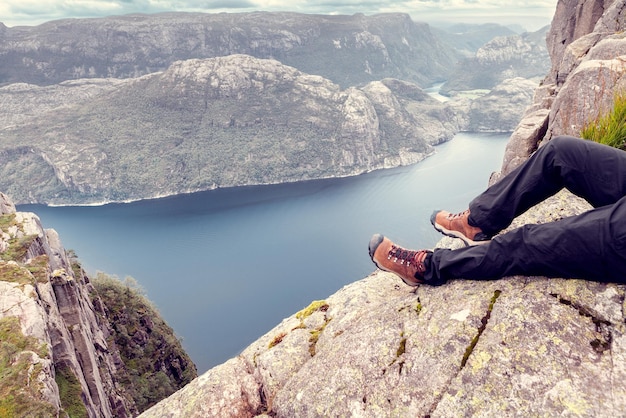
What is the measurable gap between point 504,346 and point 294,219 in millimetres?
151394

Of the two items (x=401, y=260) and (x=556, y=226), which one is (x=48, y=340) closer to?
(x=401, y=260)

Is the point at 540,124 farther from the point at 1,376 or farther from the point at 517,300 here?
the point at 1,376

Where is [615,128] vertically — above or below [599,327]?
above

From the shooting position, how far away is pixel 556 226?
17.0 ft

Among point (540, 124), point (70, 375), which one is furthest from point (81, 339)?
point (540, 124)

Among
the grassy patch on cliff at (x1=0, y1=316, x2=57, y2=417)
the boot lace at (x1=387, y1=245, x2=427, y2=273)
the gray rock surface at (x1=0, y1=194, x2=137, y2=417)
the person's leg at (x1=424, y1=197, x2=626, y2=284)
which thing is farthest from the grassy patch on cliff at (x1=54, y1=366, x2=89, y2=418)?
the person's leg at (x1=424, y1=197, x2=626, y2=284)

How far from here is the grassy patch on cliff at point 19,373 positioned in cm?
1733

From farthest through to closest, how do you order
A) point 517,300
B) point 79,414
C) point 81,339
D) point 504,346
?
1. point 81,339
2. point 79,414
3. point 517,300
4. point 504,346

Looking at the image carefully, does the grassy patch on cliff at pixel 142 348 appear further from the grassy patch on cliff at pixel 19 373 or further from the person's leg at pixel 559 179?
the person's leg at pixel 559 179

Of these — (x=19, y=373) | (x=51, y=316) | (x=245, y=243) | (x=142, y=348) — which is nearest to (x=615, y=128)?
(x=19, y=373)

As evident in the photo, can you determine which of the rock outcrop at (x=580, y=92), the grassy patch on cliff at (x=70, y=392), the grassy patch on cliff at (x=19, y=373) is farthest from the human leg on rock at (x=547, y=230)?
the grassy patch on cliff at (x=70, y=392)

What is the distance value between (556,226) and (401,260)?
2.52m

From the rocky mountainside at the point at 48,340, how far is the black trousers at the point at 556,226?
20.4 meters

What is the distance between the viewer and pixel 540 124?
13445 millimetres
